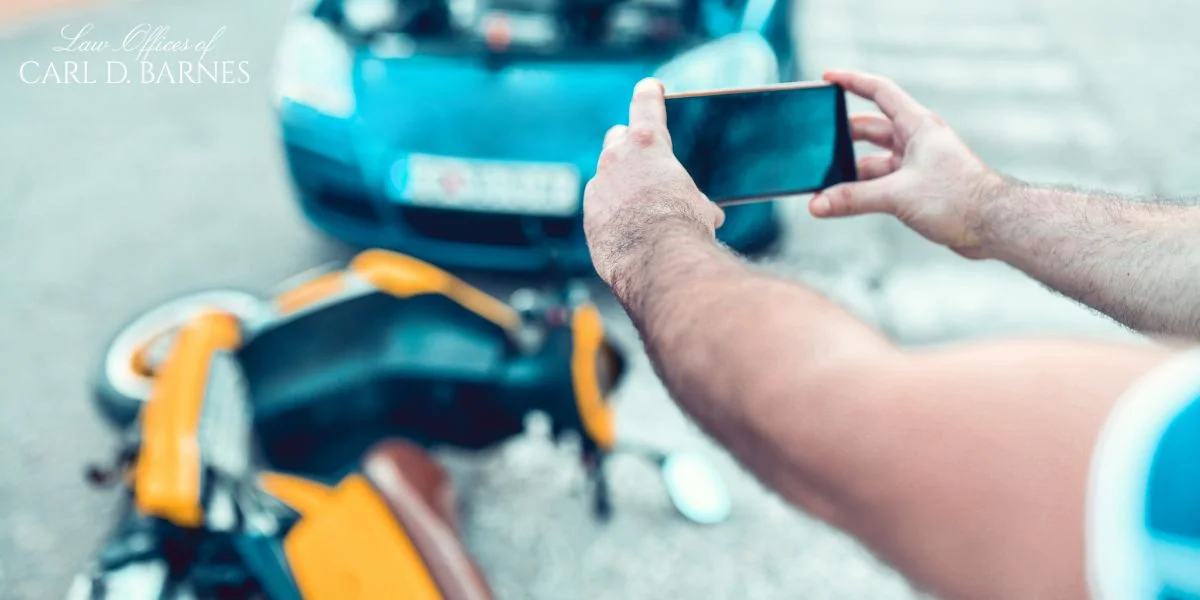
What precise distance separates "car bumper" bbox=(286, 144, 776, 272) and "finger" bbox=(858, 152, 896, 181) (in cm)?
134

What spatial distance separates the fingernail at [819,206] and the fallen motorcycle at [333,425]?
2.68 feet

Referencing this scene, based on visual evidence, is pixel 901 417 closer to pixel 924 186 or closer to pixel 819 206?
pixel 819 206

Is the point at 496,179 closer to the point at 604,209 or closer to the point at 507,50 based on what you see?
the point at 507,50

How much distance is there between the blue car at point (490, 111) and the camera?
9.40 feet

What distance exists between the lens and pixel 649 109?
1.17 meters

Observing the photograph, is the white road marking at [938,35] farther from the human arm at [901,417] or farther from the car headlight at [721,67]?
the human arm at [901,417]

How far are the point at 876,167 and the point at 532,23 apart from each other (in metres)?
2.03

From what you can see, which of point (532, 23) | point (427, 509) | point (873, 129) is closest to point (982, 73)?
point (532, 23)

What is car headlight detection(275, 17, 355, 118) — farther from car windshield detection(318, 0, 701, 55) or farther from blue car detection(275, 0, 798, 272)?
car windshield detection(318, 0, 701, 55)

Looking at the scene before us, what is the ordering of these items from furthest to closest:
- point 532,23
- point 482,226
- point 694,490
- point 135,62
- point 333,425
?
1. point 135,62
2. point 532,23
3. point 482,226
4. point 694,490
5. point 333,425

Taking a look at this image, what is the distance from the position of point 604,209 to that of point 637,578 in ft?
4.35

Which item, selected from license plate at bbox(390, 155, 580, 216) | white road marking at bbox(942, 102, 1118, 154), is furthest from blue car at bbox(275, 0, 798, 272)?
white road marking at bbox(942, 102, 1118, 154)

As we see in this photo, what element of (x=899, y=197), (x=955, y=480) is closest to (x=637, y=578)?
(x=899, y=197)

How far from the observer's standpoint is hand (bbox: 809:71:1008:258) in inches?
54.4
